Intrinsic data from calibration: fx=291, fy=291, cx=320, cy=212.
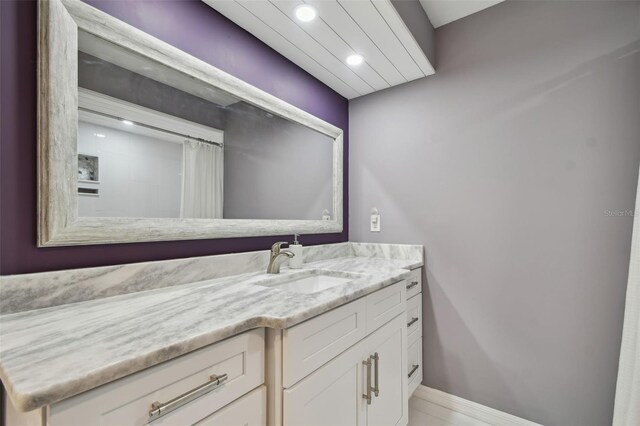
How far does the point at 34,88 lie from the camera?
2.83 feet

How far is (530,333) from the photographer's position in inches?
62.6

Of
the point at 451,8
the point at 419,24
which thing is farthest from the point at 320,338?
the point at 451,8

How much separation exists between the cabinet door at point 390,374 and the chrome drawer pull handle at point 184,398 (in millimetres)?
660

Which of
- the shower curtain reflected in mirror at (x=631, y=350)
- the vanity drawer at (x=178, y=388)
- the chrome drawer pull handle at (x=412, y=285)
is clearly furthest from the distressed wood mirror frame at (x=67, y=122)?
the shower curtain reflected in mirror at (x=631, y=350)

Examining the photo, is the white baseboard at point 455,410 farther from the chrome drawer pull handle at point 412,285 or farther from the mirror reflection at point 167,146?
the mirror reflection at point 167,146

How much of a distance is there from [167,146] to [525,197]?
71.5 inches

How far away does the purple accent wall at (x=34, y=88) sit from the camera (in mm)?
819

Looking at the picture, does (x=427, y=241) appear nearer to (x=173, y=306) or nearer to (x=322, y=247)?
(x=322, y=247)

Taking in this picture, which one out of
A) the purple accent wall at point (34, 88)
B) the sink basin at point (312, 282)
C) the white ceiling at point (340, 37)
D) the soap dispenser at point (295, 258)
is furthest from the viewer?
the soap dispenser at point (295, 258)

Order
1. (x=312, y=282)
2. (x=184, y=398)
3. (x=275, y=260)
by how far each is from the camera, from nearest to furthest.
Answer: (x=184, y=398)
(x=275, y=260)
(x=312, y=282)

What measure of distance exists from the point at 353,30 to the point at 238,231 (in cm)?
119

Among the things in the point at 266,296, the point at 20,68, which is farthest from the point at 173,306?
the point at 20,68

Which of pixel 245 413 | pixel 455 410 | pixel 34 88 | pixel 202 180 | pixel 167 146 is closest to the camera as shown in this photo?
pixel 245 413

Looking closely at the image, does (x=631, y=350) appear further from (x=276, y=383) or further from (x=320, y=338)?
(x=276, y=383)
